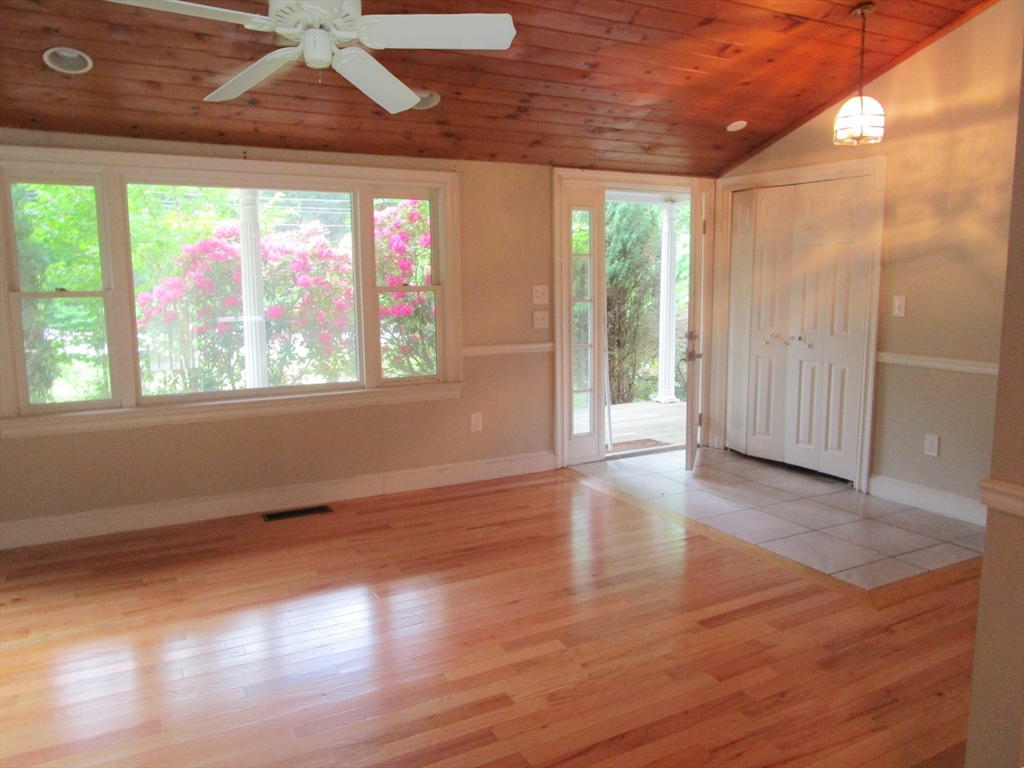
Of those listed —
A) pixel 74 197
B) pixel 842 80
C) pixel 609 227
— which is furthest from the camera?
pixel 609 227

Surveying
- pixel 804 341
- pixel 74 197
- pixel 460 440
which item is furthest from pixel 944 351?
pixel 74 197

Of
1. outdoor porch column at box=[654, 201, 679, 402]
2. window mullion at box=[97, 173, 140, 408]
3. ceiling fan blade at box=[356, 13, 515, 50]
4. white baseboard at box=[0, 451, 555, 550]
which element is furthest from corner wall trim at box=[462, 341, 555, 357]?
outdoor porch column at box=[654, 201, 679, 402]

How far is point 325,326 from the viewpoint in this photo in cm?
438

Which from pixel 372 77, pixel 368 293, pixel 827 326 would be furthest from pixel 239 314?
pixel 827 326

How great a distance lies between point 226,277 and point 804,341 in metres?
3.78

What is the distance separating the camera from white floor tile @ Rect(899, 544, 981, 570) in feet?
11.1

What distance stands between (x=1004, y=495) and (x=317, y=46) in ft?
7.24

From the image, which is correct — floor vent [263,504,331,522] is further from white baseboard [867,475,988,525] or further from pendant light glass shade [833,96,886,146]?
pendant light glass shade [833,96,886,146]

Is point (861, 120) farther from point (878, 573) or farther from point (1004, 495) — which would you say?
point (1004, 495)

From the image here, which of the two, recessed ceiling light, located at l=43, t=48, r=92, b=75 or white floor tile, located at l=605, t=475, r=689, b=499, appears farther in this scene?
white floor tile, located at l=605, t=475, r=689, b=499

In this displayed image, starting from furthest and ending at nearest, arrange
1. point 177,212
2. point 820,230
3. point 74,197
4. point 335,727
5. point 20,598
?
point 820,230, point 177,212, point 74,197, point 20,598, point 335,727

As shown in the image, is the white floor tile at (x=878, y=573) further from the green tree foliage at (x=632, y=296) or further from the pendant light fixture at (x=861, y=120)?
the green tree foliage at (x=632, y=296)

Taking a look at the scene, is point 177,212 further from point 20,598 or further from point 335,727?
point 335,727

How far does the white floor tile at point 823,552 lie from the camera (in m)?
3.37
